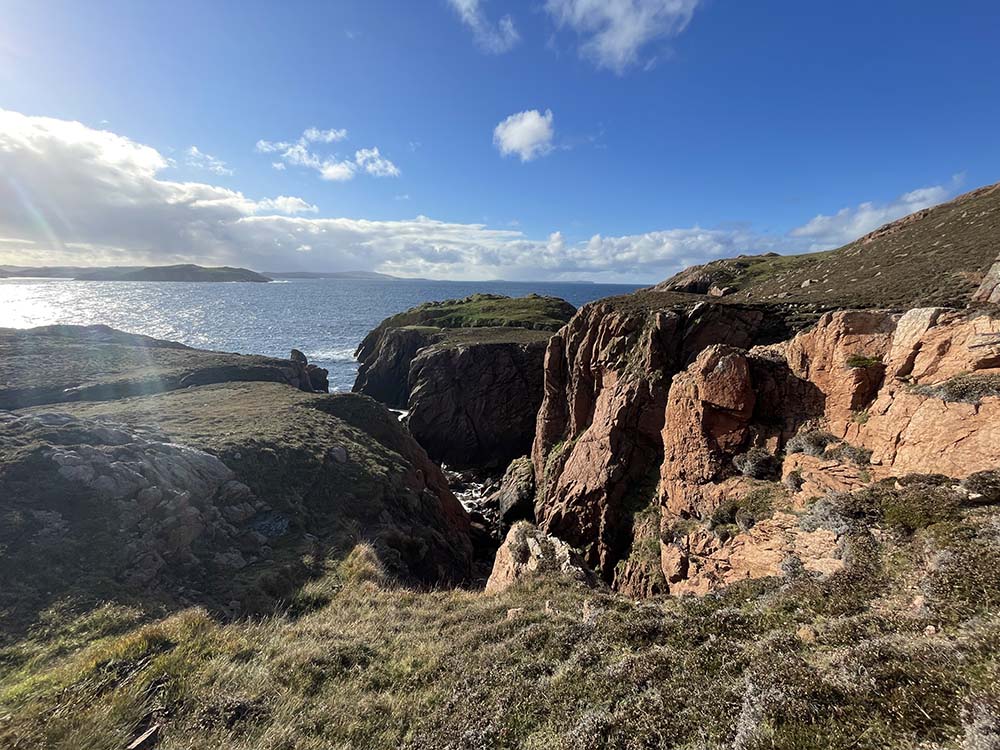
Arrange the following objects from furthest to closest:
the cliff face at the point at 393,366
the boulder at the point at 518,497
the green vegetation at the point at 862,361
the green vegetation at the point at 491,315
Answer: the green vegetation at the point at 491,315 < the cliff face at the point at 393,366 < the boulder at the point at 518,497 < the green vegetation at the point at 862,361

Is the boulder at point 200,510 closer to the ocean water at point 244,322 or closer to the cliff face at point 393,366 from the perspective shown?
the cliff face at point 393,366

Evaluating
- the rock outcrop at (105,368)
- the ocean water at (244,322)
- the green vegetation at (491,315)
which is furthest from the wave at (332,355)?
the rock outcrop at (105,368)

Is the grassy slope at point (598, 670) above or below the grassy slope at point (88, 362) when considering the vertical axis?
above

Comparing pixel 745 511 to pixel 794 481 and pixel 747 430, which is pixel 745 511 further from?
pixel 747 430

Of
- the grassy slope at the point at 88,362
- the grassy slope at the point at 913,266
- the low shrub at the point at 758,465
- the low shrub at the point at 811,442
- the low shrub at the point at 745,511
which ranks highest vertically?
the grassy slope at the point at 913,266

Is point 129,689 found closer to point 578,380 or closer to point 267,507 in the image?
point 267,507

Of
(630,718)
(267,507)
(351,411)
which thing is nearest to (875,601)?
(630,718)

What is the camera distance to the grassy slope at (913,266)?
61.6 feet

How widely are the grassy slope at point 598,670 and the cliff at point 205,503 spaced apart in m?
3.19

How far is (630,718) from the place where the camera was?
613 cm

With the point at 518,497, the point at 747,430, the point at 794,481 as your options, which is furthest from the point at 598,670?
the point at 518,497

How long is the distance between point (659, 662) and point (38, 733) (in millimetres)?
9917

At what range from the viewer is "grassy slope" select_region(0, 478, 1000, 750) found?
529cm

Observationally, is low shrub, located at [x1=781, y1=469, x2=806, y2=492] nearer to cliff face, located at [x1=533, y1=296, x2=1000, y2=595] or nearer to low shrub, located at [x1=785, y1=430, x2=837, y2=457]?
cliff face, located at [x1=533, y1=296, x2=1000, y2=595]
